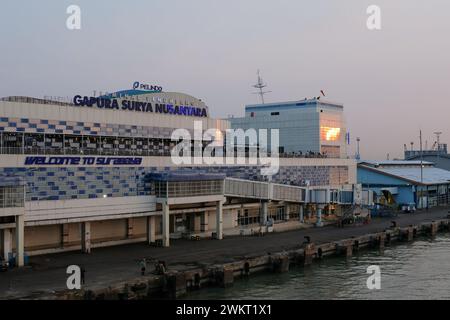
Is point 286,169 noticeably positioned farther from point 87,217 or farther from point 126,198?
point 87,217

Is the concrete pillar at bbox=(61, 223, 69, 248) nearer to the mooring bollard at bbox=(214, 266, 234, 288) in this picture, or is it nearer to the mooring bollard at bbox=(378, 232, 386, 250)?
the mooring bollard at bbox=(214, 266, 234, 288)

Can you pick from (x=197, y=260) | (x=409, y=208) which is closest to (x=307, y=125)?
(x=409, y=208)

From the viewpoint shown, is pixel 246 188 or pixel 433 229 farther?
pixel 433 229

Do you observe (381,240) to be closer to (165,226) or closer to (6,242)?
(165,226)

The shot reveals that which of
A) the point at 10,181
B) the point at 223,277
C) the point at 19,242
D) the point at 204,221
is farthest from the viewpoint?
the point at 204,221

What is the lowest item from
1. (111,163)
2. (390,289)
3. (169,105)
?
(390,289)

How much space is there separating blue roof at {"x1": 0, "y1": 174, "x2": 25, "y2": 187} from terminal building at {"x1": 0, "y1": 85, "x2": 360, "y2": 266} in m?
0.09

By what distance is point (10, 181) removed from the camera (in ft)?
163

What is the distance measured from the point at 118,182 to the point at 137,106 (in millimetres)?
10067

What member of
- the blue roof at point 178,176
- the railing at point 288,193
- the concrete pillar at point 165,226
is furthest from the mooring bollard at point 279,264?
the railing at point 288,193

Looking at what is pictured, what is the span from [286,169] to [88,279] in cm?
4640

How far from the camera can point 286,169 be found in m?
86.1
